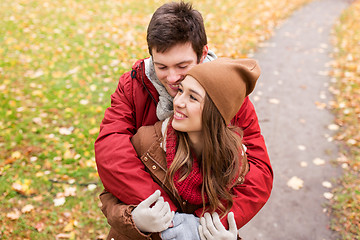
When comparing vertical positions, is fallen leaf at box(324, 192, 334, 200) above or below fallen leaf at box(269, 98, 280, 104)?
below

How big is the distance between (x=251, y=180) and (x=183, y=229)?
505 millimetres

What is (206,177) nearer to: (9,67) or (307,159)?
(307,159)

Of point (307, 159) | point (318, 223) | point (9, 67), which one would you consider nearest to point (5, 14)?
point (9, 67)

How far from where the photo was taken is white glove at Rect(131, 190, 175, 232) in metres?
1.50

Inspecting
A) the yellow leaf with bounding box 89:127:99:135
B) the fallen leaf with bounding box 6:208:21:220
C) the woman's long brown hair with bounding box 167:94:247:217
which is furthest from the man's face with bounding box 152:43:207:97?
the yellow leaf with bounding box 89:127:99:135

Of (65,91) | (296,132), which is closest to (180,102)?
(296,132)

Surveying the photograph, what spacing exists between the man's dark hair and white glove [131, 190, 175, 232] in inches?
34.7

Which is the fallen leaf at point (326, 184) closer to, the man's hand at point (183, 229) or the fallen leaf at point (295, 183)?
the fallen leaf at point (295, 183)

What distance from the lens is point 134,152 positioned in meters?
1.72

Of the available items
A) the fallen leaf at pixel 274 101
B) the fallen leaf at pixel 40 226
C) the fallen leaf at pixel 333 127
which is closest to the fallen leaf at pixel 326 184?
the fallen leaf at pixel 333 127

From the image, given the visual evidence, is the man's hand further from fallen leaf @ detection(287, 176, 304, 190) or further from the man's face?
fallen leaf @ detection(287, 176, 304, 190)

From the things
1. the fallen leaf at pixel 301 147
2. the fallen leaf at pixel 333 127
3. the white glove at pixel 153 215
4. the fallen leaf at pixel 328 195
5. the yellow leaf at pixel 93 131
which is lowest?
the fallen leaf at pixel 328 195

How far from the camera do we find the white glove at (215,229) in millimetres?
1537

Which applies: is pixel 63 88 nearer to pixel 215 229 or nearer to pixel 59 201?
pixel 59 201
